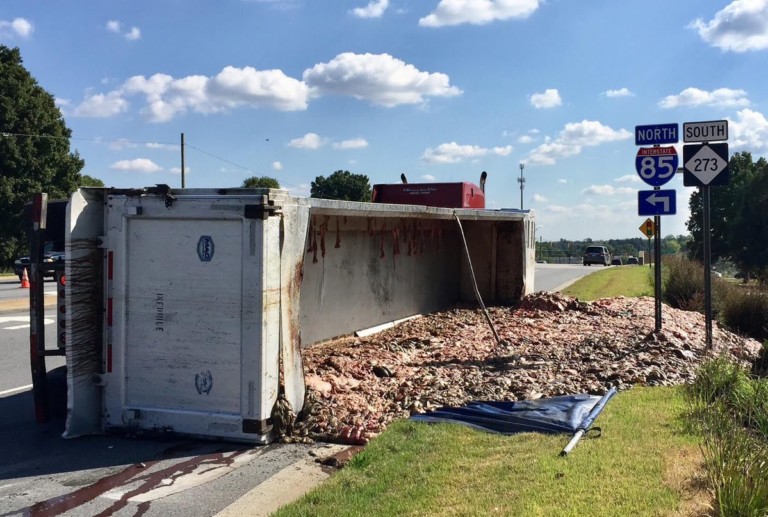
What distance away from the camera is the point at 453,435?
5.90 meters

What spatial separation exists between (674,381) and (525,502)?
4.36 meters

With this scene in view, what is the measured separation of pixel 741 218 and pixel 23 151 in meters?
47.4

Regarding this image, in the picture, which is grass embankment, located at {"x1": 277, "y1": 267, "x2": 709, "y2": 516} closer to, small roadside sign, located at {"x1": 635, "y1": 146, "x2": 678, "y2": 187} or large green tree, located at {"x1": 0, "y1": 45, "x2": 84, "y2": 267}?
small roadside sign, located at {"x1": 635, "y1": 146, "x2": 678, "y2": 187}

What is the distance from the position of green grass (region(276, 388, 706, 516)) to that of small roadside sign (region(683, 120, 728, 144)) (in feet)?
18.4

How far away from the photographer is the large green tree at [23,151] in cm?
3684

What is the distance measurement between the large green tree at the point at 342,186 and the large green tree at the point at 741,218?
87.3 feet

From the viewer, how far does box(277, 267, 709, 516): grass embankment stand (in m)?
4.26

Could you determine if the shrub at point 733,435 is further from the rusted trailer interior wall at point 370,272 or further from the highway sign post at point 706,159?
the rusted trailer interior wall at point 370,272

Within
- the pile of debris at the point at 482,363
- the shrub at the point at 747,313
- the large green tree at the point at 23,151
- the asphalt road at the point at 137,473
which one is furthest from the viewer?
the large green tree at the point at 23,151

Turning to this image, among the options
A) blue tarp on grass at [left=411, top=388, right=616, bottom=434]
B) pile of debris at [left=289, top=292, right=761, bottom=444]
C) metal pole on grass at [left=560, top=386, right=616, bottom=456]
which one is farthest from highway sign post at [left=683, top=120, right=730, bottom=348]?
blue tarp on grass at [left=411, top=388, right=616, bottom=434]

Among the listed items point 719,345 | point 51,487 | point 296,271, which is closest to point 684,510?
point 296,271

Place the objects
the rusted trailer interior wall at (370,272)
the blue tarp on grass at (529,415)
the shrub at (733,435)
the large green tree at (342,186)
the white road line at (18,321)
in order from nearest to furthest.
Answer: the shrub at (733,435)
the blue tarp on grass at (529,415)
the rusted trailer interior wall at (370,272)
the white road line at (18,321)
the large green tree at (342,186)

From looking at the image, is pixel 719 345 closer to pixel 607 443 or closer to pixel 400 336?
pixel 400 336

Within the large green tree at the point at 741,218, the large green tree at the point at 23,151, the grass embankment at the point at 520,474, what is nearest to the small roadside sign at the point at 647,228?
the grass embankment at the point at 520,474
